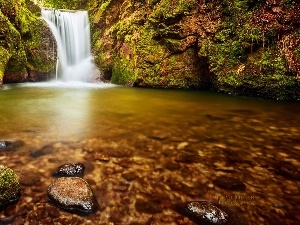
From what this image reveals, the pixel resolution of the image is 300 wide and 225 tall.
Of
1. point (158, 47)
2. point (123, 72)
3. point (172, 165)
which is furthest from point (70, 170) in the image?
point (123, 72)

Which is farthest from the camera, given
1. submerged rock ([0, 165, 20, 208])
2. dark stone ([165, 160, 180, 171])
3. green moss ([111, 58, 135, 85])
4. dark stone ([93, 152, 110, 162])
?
green moss ([111, 58, 135, 85])

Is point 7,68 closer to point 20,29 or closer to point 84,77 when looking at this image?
point 20,29

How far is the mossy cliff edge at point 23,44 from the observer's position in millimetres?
11391

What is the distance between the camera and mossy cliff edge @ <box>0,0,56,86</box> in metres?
11.4

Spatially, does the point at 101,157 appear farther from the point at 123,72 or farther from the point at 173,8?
the point at 123,72

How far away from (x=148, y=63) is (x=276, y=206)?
993 cm

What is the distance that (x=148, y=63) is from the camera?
11.9m

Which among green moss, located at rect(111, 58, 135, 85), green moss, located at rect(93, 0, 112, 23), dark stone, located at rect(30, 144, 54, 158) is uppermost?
green moss, located at rect(93, 0, 112, 23)

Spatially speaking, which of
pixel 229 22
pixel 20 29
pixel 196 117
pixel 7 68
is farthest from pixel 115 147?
pixel 20 29

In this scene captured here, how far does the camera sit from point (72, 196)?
2.54 metres

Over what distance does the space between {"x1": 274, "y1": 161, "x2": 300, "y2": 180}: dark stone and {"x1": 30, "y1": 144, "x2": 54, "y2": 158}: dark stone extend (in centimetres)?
312

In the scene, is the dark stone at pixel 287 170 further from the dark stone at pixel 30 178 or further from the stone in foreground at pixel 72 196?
the dark stone at pixel 30 178

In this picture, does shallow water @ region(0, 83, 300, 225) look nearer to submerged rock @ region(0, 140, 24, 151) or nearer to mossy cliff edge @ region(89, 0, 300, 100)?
submerged rock @ region(0, 140, 24, 151)

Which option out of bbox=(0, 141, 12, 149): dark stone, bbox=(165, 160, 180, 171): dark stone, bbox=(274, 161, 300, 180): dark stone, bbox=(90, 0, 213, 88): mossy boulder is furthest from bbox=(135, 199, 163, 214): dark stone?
bbox=(90, 0, 213, 88): mossy boulder
